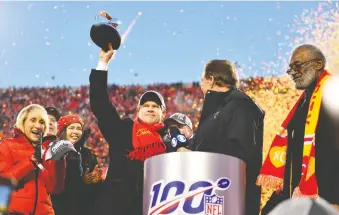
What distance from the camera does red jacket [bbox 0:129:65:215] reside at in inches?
136

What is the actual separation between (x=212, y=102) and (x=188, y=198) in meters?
0.95

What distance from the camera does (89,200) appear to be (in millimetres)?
4027

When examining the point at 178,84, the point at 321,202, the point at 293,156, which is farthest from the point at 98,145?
the point at 321,202

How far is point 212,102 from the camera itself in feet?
9.72

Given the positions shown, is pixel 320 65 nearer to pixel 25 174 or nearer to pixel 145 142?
pixel 145 142

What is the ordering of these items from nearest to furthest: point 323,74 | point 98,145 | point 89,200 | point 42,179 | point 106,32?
point 323,74 → point 106,32 → point 42,179 → point 89,200 → point 98,145

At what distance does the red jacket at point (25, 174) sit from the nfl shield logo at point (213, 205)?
5.52ft

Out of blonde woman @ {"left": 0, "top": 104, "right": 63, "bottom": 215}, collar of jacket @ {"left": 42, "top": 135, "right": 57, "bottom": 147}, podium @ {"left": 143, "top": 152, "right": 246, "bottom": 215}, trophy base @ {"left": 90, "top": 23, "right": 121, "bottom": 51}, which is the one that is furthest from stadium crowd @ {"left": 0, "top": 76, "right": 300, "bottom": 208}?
podium @ {"left": 143, "top": 152, "right": 246, "bottom": 215}

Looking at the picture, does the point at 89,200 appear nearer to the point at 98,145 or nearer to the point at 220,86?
the point at 220,86

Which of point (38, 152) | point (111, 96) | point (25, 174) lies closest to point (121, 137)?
point (38, 152)

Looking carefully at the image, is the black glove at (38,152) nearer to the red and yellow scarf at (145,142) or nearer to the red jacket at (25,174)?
the red jacket at (25,174)

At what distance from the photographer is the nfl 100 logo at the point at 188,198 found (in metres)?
2.09

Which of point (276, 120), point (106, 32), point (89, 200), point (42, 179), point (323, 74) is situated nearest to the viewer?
point (323, 74)

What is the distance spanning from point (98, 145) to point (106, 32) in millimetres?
16773
